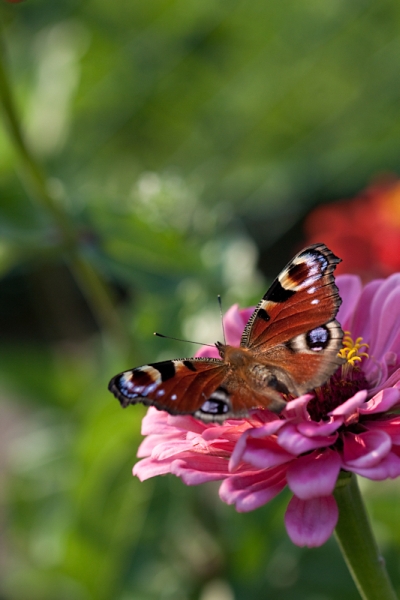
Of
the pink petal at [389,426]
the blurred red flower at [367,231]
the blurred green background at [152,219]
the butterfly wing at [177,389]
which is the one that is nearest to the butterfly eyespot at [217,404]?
the butterfly wing at [177,389]

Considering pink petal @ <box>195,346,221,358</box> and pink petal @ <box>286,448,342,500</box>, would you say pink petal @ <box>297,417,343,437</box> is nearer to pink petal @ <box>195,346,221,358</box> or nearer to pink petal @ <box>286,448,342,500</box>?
pink petal @ <box>286,448,342,500</box>

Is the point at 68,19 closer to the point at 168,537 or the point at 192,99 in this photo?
the point at 192,99

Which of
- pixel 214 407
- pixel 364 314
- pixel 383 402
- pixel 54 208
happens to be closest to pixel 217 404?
pixel 214 407

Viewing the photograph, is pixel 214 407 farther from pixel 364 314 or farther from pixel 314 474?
pixel 364 314

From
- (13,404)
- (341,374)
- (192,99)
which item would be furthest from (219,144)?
(341,374)

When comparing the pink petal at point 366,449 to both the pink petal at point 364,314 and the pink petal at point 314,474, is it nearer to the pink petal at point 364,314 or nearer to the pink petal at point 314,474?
the pink petal at point 314,474
